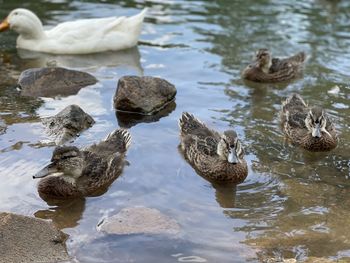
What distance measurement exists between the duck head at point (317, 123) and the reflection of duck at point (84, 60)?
13.6ft

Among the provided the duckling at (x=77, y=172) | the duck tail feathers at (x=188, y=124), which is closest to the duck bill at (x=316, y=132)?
the duck tail feathers at (x=188, y=124)

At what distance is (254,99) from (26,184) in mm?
4744

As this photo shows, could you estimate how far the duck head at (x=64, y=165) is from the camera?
7.04m

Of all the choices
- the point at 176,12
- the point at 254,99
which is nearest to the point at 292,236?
the point at 254,99

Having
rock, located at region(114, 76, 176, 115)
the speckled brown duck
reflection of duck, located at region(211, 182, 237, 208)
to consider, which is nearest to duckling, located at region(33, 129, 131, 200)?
reflection of duck, located at region(211, 182, 237, 208)

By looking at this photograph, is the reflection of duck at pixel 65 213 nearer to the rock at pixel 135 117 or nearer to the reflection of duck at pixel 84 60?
the rock at pixel 135 117

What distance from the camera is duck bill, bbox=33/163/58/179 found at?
272 inches

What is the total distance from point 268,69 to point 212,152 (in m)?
4.11

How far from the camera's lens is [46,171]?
6992 millimetres

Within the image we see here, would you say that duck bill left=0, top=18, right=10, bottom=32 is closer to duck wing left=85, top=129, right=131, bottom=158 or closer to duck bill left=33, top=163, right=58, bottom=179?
duck wing left=85, top=129, right=131, bottom=158

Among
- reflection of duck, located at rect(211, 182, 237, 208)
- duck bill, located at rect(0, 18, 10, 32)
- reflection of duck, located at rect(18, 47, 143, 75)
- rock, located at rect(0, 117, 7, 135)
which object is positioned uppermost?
duck bill, located at rect(0, 18, 10, 32)

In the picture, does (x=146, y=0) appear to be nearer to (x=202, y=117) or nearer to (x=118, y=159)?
(x=202, y=117)

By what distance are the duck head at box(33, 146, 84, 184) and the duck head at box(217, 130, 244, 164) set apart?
1.71m

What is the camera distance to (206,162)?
783cm
